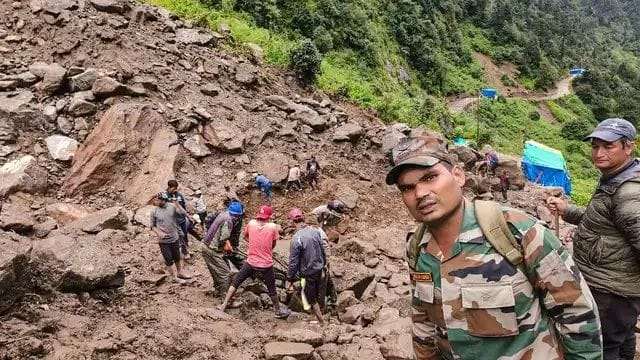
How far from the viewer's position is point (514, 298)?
6.79 ft

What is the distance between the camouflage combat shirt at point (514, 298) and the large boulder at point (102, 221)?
288 inches

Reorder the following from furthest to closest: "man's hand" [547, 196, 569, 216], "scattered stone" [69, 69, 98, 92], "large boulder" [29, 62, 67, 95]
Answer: "scattered stone" [69, 69, 98, 92]
"large boulder" [29, 62, 67, 95]
"man's hand" [547, 196, 569, 216]

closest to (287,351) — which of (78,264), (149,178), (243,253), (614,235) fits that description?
(243,253)

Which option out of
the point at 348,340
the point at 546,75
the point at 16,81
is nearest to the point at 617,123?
the point at 348,340

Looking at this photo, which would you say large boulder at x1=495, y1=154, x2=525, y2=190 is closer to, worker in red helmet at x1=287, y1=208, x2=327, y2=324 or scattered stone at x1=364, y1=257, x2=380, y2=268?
scattered stone at x1=364, y1=257, x2=380, y2=268

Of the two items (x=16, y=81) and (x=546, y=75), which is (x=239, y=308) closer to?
(x=16, y=81)

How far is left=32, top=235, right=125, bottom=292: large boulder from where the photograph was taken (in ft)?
19.7

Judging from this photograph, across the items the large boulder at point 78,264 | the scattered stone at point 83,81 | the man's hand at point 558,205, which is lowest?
Answer: the scattered stone at point 83,81

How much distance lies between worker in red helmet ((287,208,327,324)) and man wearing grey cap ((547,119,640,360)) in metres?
3.88

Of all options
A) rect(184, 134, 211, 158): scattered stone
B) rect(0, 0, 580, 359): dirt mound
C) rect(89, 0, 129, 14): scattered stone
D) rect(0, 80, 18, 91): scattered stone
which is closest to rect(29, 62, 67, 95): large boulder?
rect(0, 0, 580, 359): dirt mound

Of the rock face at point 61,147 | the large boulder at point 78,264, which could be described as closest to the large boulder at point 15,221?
the large boulder at point 78,264

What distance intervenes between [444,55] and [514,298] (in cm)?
4700

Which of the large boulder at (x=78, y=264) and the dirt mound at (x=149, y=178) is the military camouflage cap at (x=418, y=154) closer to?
the dirt mound at (x=149, y=178)

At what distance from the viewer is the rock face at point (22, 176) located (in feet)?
30.7
